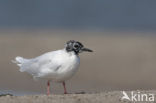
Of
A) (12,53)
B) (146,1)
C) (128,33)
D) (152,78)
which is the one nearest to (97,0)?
(146,1)

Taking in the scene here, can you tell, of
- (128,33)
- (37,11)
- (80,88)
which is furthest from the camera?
(37,11)

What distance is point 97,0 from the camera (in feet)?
145

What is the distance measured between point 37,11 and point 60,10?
1355mm

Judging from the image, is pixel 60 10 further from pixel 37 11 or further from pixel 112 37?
pixel 112 37

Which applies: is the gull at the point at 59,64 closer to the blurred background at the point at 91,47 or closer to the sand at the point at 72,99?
the sand at the point at 72,99

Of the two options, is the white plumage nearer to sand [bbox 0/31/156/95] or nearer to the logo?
the logo

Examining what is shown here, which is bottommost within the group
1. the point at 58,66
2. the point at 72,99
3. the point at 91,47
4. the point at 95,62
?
the point at 72,99

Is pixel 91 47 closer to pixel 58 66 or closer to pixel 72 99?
pixel 58 66

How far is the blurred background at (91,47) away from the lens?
71.4 feet

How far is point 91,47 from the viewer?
83.8 feet

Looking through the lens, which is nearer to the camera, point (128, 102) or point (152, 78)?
point (128, 102)

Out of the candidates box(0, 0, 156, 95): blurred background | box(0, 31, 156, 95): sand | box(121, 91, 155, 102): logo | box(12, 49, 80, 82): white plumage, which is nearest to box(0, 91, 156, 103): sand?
box(121, 91, 155, 102): logo

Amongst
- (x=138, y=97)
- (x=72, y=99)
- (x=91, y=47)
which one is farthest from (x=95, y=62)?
(x=72, y=99)

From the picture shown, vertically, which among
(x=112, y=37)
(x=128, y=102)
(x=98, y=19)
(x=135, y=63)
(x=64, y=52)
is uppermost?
(x=98, y=19)
